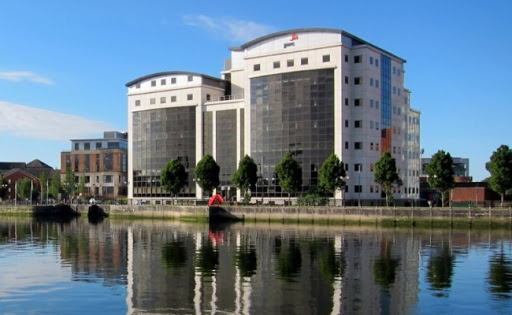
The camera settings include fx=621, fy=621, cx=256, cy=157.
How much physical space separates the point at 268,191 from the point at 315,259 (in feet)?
280

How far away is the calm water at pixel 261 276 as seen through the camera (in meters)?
33.2

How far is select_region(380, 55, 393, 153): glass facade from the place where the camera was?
14012 cm

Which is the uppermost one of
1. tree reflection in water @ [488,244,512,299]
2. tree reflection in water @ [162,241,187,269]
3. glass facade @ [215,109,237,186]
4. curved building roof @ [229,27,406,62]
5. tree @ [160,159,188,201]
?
curved building roof @ [229,27,406,62]

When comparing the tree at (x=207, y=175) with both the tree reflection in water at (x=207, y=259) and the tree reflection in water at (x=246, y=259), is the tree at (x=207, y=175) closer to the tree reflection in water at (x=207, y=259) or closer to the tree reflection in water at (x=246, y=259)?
the tree reflection in water at (x=246, y=259)

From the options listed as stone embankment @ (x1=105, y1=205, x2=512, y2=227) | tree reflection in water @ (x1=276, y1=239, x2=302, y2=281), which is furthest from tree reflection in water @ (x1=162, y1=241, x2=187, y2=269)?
stone embankment @ (x1=105, y1=205, x2=512, y2=227)

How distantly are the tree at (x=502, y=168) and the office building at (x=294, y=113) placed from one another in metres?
34.0

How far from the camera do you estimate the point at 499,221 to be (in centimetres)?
8888

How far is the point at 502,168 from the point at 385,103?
43.4 metres

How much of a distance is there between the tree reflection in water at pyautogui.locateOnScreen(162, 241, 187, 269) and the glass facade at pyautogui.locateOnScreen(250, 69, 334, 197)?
66.1 meters

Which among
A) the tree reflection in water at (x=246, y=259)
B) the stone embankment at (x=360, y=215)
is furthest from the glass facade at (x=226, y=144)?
the tree reflection in water at (x=246, y=259)

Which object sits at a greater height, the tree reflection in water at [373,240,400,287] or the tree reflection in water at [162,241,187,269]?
the tree reflection in water at [373,240,400,287]

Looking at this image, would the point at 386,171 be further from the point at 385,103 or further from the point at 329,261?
the point at 329,261

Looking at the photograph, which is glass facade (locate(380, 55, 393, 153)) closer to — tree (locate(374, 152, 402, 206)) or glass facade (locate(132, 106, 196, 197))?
tree (locate(374, 152, 402, 206))

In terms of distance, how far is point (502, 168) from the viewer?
101750 mm
